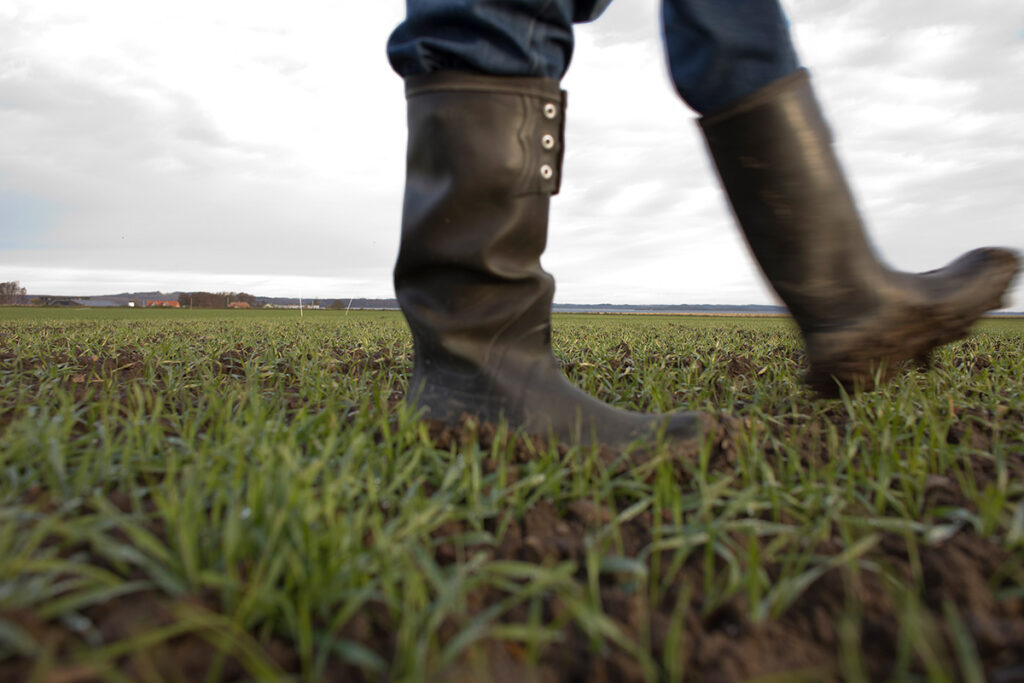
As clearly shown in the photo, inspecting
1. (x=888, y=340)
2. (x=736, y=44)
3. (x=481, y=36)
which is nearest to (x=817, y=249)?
(x=888, y=340)

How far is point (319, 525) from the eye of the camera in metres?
0.96

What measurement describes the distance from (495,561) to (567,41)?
50.3 inches

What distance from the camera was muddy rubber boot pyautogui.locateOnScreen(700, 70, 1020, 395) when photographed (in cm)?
166

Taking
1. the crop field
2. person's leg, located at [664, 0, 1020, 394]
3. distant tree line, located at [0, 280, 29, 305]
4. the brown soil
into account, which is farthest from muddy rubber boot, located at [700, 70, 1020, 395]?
distant tree line, located at [0, 280, 29, 305]

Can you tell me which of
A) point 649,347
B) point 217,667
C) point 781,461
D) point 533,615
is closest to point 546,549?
point 533,615

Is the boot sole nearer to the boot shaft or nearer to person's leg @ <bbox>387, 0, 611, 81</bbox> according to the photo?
the boot shaft

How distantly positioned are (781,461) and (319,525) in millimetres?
967

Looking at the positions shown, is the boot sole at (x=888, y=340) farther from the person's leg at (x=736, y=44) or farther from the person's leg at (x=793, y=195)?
the person's leg at (x=736, y=44)

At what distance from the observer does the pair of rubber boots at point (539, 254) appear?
149cm

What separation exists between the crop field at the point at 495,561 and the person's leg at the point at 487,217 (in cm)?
12

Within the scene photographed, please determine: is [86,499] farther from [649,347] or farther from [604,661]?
[649,347]

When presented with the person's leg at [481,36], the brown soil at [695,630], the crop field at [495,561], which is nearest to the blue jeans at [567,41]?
the person's leg at [481,36]

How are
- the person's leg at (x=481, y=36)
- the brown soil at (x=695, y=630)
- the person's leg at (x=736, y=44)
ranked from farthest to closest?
the person's leg at (x=736, y=44), the person's leg at (x=481, y=36), the brown soil at (x=695, y=630)

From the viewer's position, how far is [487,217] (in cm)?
152
